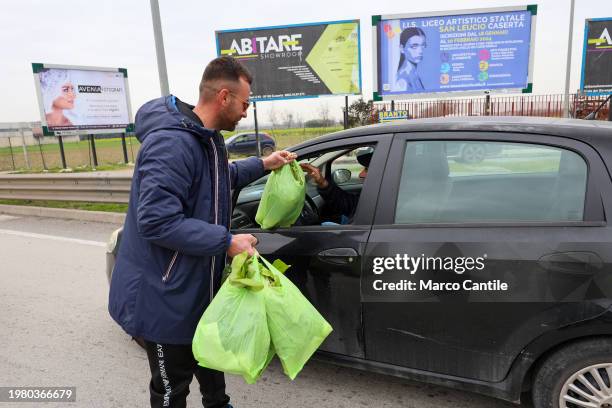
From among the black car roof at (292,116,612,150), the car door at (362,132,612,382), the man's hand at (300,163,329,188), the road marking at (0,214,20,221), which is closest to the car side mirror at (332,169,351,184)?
the man's hand at (300,163,329,188)

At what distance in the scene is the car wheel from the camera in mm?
2178

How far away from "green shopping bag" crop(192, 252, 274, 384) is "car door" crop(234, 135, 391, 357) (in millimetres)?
576

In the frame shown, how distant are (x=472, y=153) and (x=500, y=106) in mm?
13896

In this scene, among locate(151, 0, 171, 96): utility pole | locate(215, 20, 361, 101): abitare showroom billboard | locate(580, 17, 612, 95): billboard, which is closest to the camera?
locate(151, 0, 171, 96): utility pole

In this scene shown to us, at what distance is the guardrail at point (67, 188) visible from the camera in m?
7.82

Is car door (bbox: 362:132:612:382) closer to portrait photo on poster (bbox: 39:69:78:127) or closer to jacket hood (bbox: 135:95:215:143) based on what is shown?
jacket hood (bbox: 135:95:215:143)

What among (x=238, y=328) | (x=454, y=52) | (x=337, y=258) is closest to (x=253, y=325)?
(x=238, y=328)

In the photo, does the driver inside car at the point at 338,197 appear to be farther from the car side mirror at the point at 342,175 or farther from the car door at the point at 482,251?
the car door at the point at 482,251

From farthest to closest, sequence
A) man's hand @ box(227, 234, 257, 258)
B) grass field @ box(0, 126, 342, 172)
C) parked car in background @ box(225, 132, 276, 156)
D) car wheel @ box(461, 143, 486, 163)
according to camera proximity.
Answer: parked car in background @ box(225, 132, 276, 156) < grass field @ box(0, 126, 342, 172) < car wheel @ box(461, 143, 486, 163) < man's hand @ box(227, 234, 257, 258)

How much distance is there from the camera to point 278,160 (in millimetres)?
2416

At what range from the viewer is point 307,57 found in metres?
13.0

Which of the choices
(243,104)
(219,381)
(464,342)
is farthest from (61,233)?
(464,342)

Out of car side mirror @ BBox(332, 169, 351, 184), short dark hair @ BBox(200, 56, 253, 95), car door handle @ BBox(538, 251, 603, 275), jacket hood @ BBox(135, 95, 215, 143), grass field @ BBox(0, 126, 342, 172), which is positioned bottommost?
grass field @ BBox(0, 126, 342, 172)

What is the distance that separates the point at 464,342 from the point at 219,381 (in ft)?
4.06
